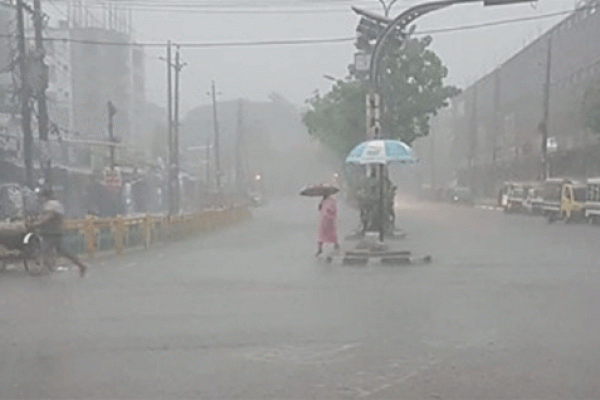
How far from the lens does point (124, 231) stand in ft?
70.5

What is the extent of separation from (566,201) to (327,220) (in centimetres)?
2284

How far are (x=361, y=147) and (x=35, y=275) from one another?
25.3ft

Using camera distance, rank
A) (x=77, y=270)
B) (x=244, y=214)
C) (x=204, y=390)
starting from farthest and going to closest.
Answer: (x=244, y=214) → (x=77, y=270) → (x=204, y=390)

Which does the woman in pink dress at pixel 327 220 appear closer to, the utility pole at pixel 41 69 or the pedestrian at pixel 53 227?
the pedestrian at pixel 53 227

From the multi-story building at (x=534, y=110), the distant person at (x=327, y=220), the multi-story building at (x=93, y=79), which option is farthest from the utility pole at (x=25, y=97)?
the multi-story building at (x=93, y=79)

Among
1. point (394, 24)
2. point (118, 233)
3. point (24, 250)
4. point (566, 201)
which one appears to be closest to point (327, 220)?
point (394, 24)

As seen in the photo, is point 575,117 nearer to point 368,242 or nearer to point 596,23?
point 596,23

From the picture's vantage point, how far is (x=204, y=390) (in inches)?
252

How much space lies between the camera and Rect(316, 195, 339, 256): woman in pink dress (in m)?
19.0

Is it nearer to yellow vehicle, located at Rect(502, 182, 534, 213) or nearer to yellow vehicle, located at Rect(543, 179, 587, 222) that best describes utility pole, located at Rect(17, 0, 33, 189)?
yellow vehicle, located at Rect(543, 179, 587, 222)

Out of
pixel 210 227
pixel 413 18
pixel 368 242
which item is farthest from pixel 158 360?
pixel 210 227

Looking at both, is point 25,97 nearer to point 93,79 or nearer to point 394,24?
point 394,24

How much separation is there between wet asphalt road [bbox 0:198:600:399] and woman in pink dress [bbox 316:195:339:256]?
2.88 m

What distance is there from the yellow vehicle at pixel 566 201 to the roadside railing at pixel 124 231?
18.2 meters
